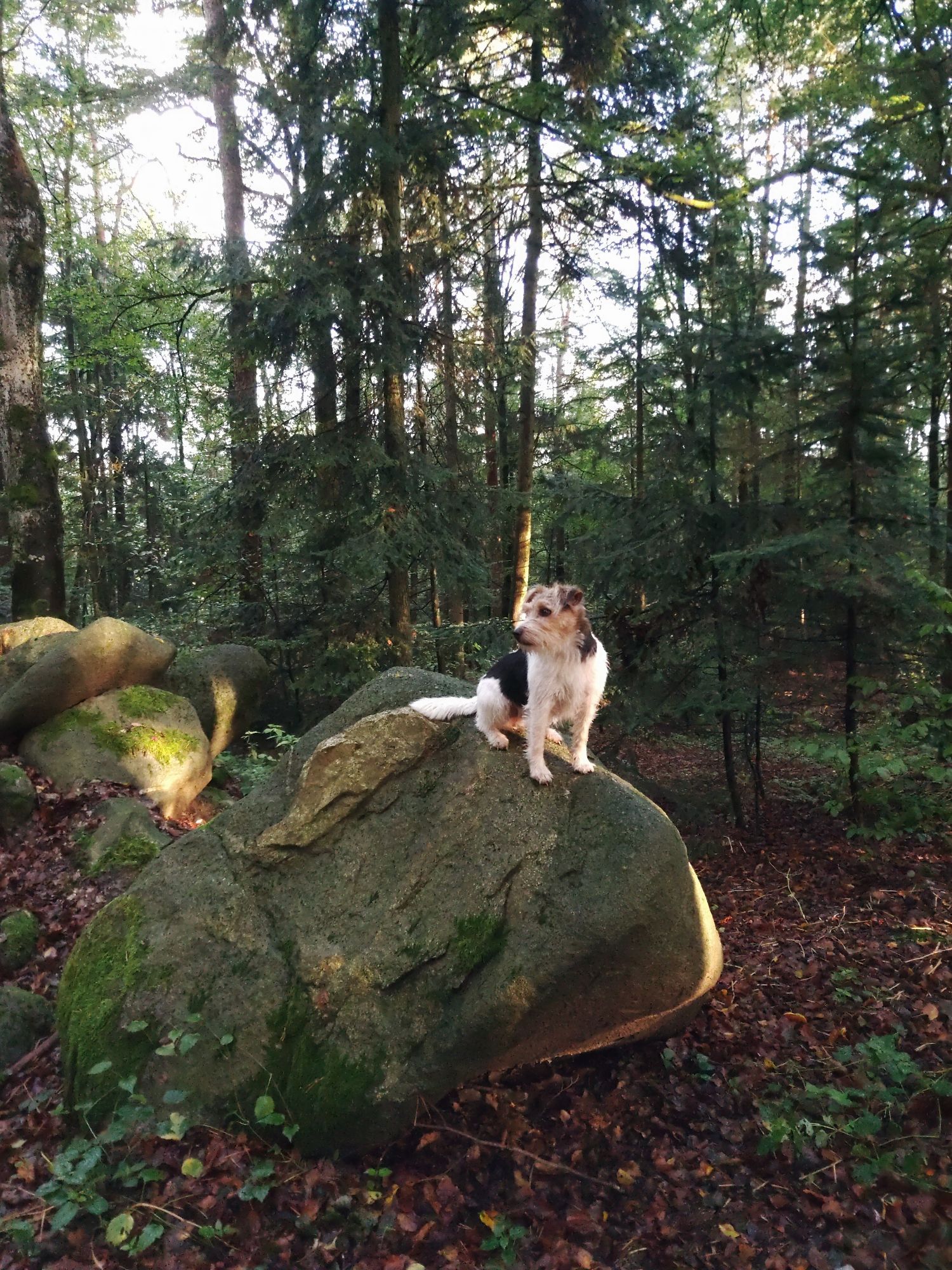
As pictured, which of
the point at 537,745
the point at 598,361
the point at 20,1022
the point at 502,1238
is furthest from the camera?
the point at 598,361

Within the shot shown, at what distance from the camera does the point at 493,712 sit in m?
4.90

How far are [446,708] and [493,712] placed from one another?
0.47 meters

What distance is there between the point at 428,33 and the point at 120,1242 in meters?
13.5

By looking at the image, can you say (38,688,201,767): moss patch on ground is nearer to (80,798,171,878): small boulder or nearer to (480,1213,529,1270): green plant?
(80,798,171,878): small boulder

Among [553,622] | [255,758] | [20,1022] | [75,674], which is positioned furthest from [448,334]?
[20,1022]

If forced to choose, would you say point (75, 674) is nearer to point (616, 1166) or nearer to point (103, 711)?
point (103, 711)

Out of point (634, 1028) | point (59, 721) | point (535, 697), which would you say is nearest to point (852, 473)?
point (535, 697)

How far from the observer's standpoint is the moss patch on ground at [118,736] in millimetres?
9094

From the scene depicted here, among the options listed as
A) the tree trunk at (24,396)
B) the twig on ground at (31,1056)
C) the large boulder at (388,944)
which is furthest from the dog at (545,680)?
the tree trunk at (24,396)

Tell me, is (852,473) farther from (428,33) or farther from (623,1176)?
(428,33)

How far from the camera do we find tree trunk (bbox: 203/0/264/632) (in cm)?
1023

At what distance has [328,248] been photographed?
9.96 meters

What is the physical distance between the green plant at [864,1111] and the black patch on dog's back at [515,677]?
2.89 metres

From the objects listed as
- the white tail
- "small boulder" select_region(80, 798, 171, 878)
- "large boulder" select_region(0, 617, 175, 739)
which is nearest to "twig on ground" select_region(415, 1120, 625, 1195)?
the white tail
